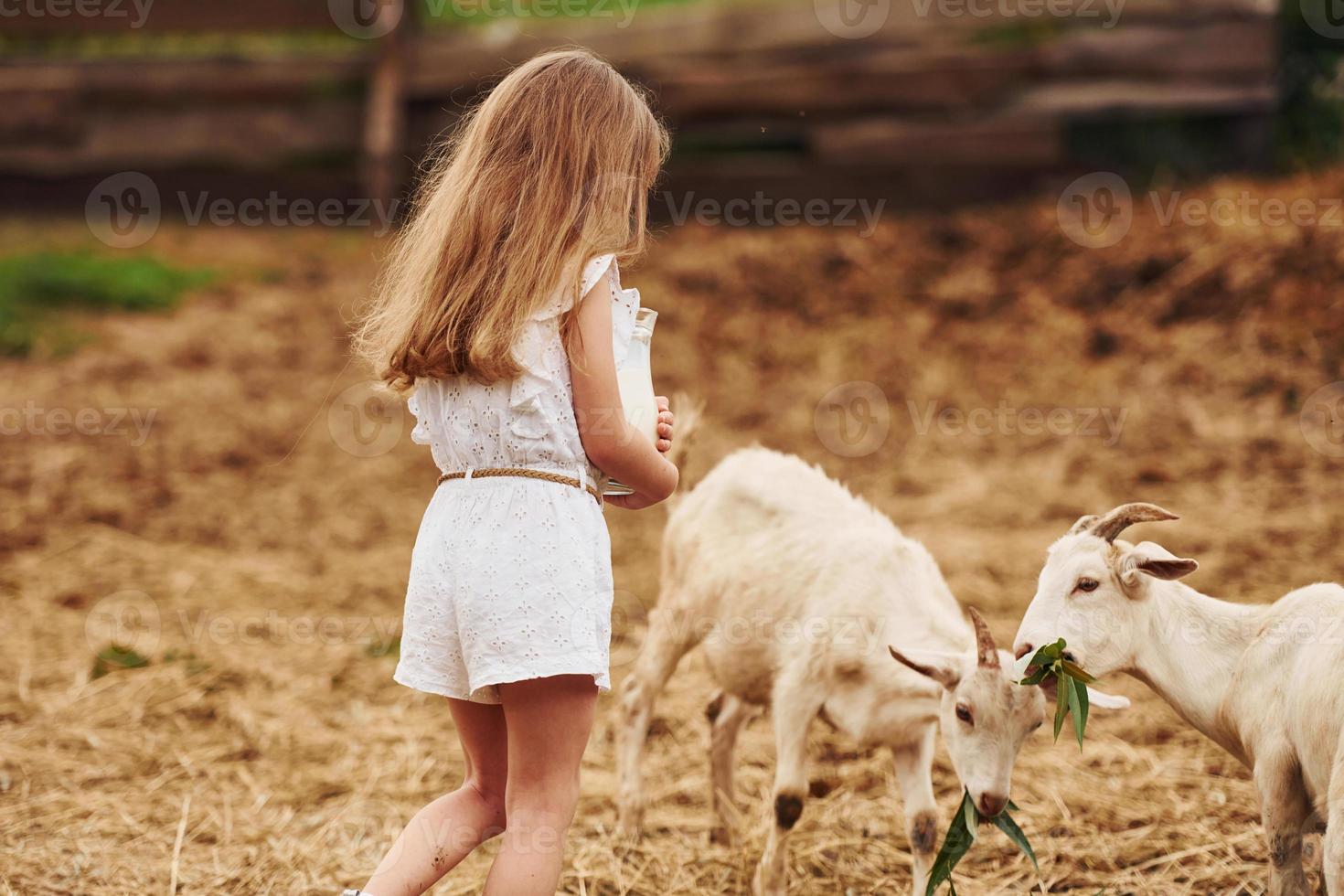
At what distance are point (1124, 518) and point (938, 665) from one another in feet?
2.07

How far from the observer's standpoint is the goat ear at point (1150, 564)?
125 inches

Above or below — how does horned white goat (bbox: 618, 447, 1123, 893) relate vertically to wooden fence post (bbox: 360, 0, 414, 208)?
below

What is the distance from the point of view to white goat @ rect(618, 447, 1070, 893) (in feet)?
11.5

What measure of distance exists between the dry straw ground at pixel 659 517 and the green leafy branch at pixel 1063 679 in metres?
0.84

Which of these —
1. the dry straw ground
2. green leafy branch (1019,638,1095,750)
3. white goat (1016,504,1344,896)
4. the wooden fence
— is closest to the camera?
white goat (1016,504,1344,896)

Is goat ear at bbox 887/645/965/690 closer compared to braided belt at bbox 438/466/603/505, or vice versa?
braided belt at bbox 438/466/603/505

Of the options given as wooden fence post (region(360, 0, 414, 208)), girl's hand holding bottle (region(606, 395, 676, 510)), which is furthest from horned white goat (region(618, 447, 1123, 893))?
wooden fence post (region(360, 0, 414, 208))

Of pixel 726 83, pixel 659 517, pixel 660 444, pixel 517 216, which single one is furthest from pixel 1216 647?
pixel 726 83

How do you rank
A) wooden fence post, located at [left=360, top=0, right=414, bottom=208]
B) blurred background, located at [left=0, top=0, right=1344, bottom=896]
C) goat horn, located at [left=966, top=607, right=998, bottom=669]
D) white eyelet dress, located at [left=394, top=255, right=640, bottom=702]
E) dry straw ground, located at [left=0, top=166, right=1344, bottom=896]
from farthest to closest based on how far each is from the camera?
wooden fence post, located at [left=360, top=0, right=414, bottom=208] → blurred background, located at [left=0, top=0, right=1344, bottom=896] → dry straw ground, located at [left=0, top=166, right=1344, bottom=896] → goat horn, located at [left=966, top=607, right=998, bottom=669] → white eyelet dress, located at [left=394, top=255, right=640, bottom=702]

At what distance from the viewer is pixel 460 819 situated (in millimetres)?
3123

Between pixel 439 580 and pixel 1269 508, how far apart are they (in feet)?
18.9

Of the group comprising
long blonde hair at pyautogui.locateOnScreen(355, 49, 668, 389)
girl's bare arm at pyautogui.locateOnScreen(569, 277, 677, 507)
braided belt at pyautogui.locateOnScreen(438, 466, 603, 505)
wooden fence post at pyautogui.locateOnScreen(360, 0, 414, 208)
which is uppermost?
wooden fence post at pyautogui.locateOnScreen(360, 0, 414, 208)

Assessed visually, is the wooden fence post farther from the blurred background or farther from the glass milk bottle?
the glass milk bottle

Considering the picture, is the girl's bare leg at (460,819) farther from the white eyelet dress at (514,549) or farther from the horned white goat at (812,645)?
the horned white goat at (812,645)
